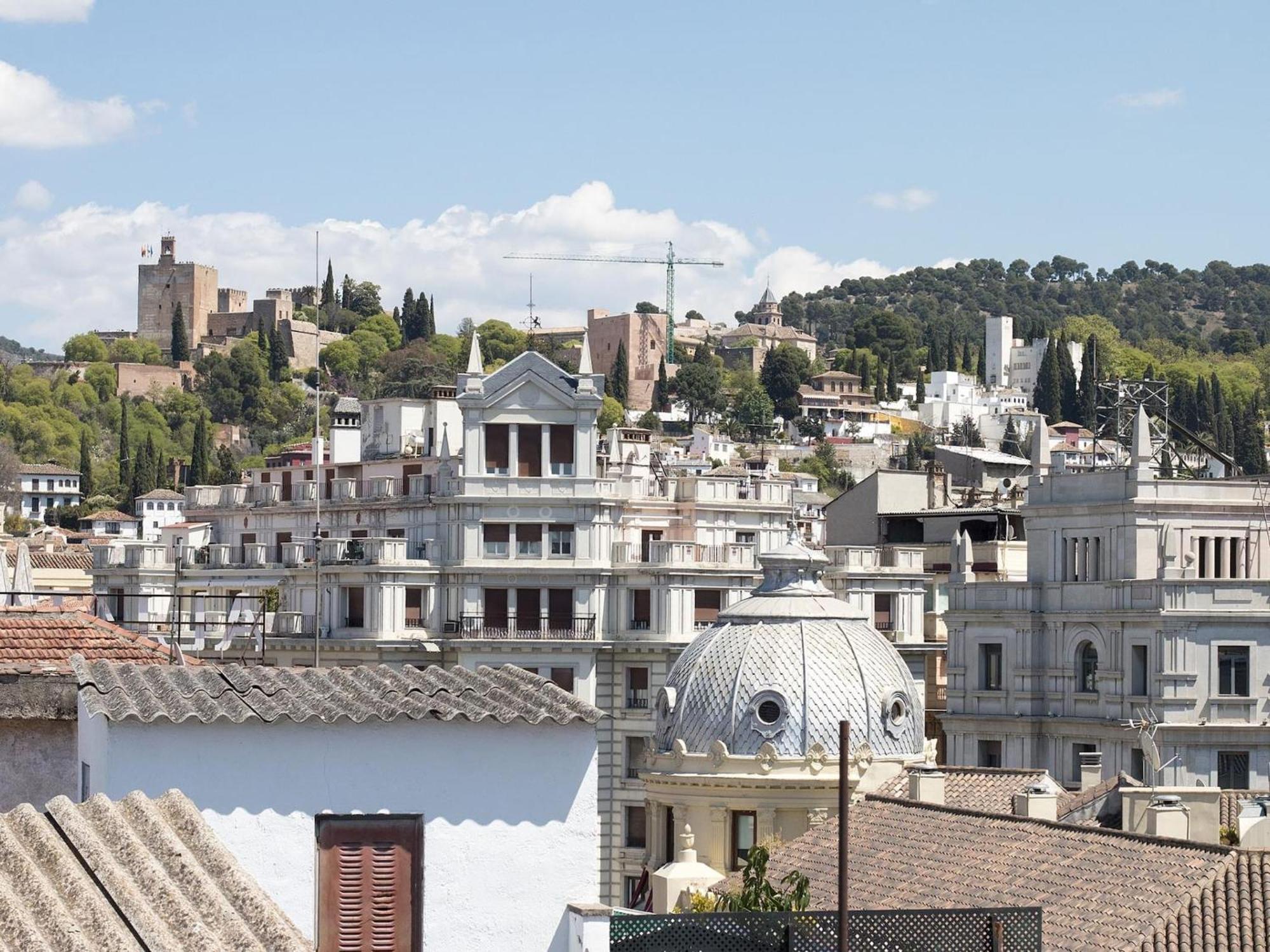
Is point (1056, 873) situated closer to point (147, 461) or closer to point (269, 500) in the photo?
point (269, 500)

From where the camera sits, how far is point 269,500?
87875 mm

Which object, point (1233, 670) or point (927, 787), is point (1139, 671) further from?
point (927, 787)

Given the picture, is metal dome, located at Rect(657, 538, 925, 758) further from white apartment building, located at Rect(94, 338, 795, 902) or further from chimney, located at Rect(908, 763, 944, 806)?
chimney, located at Rect(908, 763, 944, 806)

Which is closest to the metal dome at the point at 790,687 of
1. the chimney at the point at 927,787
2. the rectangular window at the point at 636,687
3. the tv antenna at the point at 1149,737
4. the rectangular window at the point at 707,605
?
the tv antenna at the point at 1149,737

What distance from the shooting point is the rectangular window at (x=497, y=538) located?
7488 cm

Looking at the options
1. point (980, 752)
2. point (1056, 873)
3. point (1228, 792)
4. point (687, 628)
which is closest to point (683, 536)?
point (687, 628)

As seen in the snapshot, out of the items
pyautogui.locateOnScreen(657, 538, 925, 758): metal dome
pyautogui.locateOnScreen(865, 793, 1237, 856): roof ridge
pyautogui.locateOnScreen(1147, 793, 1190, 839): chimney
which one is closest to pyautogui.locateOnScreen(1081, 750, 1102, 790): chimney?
pyautogui.locateOnScreen(657, 538, 925, 758): metal dome

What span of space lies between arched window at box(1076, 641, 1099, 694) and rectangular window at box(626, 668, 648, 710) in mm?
12176

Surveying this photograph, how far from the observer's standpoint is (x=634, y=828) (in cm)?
7031

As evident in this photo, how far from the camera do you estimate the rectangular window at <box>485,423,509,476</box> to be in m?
75.4

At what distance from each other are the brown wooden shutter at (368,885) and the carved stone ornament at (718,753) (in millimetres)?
46269

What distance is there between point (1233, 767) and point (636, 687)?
17.6 metres

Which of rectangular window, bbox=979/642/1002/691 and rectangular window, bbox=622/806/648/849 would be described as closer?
rectangular window, bbox=622/806/648/849

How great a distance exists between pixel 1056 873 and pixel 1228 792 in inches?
433
